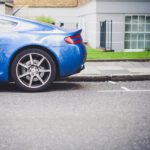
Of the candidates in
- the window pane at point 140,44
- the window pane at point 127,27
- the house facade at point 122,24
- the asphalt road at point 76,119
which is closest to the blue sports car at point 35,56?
the asphalt road at point 76,119

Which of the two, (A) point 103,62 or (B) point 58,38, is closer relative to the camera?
(B) point 58,38

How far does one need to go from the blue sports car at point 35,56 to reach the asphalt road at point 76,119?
0.27 metres

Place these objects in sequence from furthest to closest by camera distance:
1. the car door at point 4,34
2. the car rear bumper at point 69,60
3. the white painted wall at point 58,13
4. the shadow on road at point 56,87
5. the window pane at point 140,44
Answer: the white painted wall at point 58,13 → the window pane at point 140,44 → the shadow on road at point 56,87 → the car rear bumper at point 69,60 → the car door at point 4,34

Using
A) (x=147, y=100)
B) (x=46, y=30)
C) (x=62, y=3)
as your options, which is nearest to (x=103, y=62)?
(x=46, y=30)

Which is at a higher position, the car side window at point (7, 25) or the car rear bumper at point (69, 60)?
the car side window at point (7, 25)

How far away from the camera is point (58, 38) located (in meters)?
8.43

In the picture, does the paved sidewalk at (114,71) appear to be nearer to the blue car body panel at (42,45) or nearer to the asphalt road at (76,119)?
the asphalt road at (76,119)

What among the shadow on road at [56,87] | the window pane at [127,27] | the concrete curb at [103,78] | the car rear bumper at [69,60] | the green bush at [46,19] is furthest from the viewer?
the green bush at [46,19]

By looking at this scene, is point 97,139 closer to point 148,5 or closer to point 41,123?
point 41,123

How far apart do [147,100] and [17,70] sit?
225cm

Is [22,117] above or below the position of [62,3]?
below

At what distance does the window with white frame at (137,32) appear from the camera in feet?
62.4

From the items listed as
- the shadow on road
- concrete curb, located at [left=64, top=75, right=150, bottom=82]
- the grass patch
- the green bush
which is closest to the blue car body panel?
the shadow on road

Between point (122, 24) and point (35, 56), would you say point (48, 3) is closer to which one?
point (122, 24)
